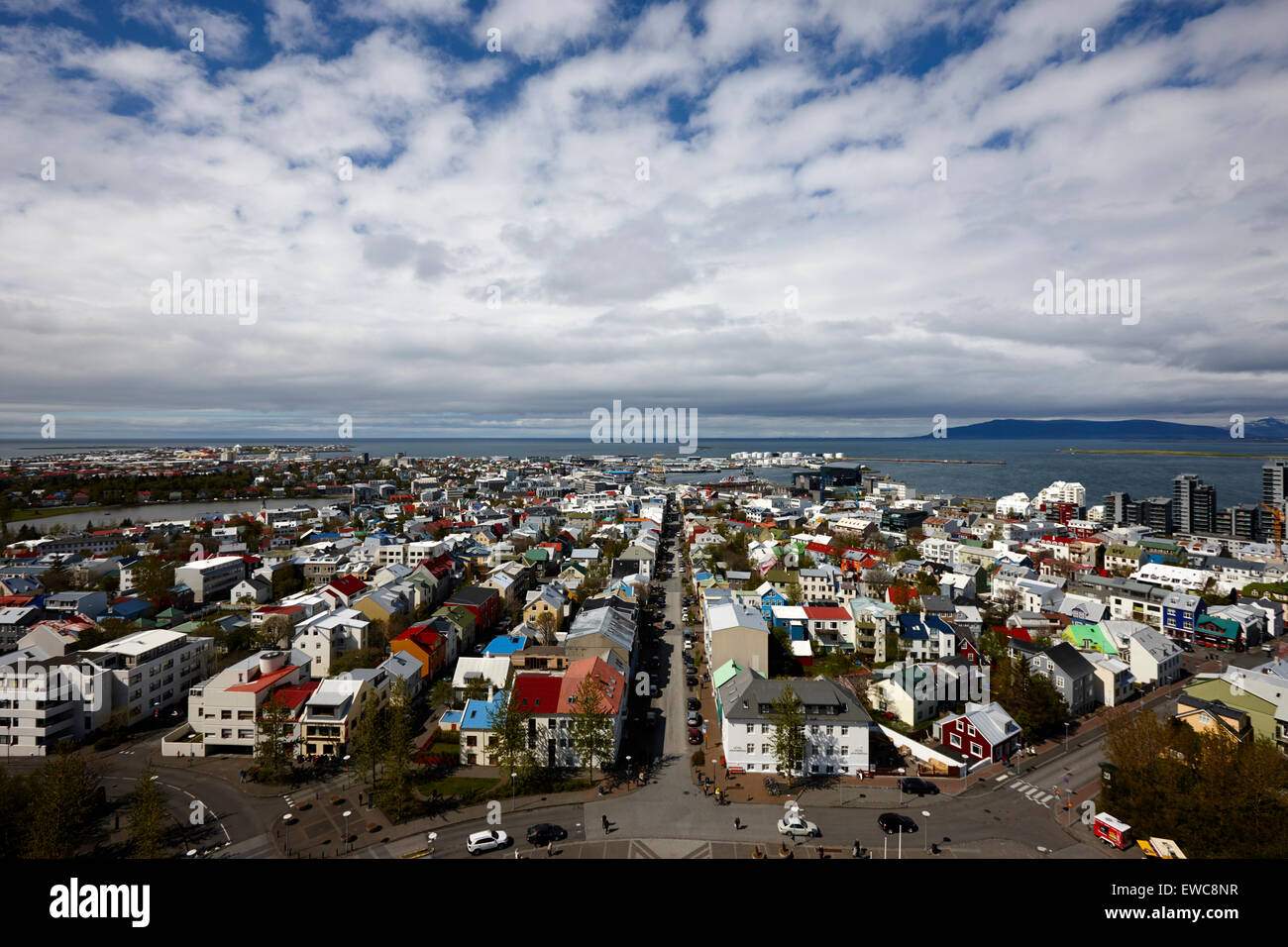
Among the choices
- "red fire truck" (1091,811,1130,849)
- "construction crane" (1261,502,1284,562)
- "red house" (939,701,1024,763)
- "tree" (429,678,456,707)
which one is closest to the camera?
"red fire truck" (1091,811,1130,849)

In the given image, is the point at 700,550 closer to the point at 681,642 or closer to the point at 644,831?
the point at 681,642

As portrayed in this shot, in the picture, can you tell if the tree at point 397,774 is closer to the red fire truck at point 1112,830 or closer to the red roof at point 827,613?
the red fire truck at point 1112,830

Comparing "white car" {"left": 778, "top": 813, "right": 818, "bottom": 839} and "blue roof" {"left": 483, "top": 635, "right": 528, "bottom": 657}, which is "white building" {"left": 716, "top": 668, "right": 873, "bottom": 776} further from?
"blue roof" {"left": 483, "top": 635, "right": 528, "bottom": 657}

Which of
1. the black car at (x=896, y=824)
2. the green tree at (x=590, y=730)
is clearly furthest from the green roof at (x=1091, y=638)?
the green tree at (x=590, y=730)

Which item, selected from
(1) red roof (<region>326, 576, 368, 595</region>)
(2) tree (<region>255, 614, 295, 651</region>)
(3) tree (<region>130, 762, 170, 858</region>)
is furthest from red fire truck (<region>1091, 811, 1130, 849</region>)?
(1) red roof (<region>326, 576, 368, 595</region>)
